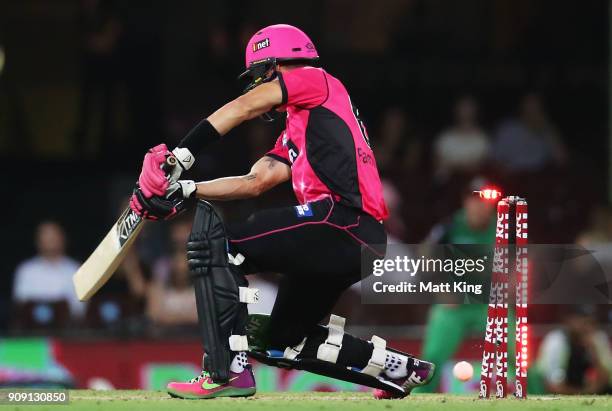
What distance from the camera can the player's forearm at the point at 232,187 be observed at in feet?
19.6

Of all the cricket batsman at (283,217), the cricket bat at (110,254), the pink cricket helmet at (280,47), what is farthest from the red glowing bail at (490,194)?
the cricket bat at (110,254)

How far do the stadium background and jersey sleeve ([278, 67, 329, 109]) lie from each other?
509cm

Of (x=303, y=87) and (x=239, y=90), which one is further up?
(x=239, y=90)

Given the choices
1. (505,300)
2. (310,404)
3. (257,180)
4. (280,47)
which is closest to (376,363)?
(505,300)

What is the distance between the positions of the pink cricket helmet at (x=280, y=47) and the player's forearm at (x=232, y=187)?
535 millimetres

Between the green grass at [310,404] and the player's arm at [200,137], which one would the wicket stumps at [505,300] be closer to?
the green grass at [310,404]

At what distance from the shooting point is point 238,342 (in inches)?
219

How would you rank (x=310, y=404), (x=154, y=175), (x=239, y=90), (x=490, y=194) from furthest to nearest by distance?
(x=239, y=90) → (x=490, y=194) → (x=154, y=175) → (x=310, y=404)

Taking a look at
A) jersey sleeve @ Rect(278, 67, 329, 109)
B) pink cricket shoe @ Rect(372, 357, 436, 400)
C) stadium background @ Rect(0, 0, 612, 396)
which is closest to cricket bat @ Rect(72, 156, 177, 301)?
jersey sleeve @ Rect(278, 67, 329, 109)

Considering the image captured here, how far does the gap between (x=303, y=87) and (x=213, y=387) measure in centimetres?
131

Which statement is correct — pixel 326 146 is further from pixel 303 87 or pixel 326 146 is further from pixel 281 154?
pixel 281 154

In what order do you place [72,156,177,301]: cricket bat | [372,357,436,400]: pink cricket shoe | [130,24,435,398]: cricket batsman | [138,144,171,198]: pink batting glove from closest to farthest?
[138,144,171,198]: pink batting glove, [130,24,435,398]: cricket batsman, [72,156,177,301]: cricket bat, [372,357,436,400]: pink cricket shoe

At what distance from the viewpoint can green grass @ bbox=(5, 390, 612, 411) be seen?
16.7 ft

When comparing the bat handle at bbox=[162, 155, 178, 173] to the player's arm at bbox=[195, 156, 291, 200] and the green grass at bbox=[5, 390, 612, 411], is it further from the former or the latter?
the green grass at bbox=[5, 390, 612, 411]
